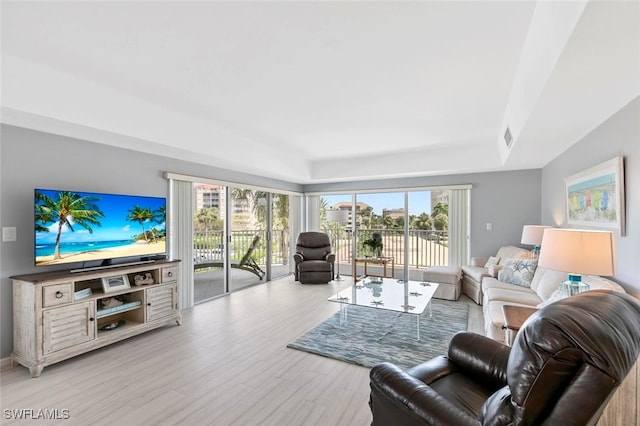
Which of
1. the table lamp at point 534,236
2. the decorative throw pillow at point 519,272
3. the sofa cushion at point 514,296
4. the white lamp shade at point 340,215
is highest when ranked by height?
the white lamp shade at point 340,215

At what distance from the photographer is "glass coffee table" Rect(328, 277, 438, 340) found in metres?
3.23

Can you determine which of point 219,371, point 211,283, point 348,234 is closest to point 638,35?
point 219,371

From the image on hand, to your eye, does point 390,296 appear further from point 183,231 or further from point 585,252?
point 183,231

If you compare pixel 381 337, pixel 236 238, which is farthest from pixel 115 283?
pixel 381 337

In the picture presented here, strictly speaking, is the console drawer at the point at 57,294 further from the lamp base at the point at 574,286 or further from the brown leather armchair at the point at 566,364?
the lamp base at the point at 574,286

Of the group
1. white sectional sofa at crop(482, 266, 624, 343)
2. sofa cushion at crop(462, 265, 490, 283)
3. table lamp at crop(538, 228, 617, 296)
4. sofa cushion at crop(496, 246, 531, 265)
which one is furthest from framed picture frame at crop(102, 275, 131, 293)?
sofa cushion at crop(496, 246, 531, 265)

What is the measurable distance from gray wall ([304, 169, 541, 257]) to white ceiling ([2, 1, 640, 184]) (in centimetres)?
130

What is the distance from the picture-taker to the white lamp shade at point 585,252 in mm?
1804

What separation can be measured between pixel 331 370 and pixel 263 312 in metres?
1.72

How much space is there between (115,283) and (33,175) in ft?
4.15

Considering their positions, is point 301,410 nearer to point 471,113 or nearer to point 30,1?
point 30,1

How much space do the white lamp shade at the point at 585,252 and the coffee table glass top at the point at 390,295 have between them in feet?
4.72

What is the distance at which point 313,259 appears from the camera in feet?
20.1

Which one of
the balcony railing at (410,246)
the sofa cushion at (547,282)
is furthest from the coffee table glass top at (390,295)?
the balcony railing at (410,246)
